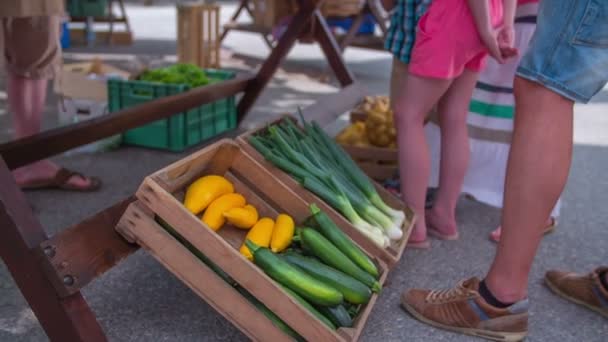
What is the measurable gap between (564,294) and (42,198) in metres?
2.40

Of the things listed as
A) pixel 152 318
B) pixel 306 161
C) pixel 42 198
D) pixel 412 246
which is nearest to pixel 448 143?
pixel 412 246

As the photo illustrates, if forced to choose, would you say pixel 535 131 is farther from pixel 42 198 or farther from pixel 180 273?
pixel 42 198

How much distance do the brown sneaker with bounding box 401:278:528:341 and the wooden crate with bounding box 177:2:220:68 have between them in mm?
5360

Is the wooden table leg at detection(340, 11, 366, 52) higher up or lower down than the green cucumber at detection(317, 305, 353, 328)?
higher up

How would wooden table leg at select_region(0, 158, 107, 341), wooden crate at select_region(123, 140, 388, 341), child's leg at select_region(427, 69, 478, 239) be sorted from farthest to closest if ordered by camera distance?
child's leg at select_region(427, 69, 478, 239) < wooden crate at select_region(123, 140, 388, 341) < wooden table leg at select_region(0, 158, 107, 341)

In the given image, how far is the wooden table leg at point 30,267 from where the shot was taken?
154 cm

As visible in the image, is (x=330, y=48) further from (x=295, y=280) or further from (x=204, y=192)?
(x=295, y=280)

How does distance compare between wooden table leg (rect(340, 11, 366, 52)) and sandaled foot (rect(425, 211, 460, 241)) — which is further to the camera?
wooden table leg (rect(340, 11, 366, 52))

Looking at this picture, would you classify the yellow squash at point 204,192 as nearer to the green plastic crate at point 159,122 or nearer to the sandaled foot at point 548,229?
the sandaled foot at point 548,229

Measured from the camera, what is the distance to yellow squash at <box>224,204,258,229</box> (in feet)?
6.59

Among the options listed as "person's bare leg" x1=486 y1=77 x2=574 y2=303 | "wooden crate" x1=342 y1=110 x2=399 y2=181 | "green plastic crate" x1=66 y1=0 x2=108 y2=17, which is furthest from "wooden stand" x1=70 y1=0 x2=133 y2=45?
"person's bare leg" x1=486 y1=77 x2=574 y2=303

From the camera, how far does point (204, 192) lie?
197cm

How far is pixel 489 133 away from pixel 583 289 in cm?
107

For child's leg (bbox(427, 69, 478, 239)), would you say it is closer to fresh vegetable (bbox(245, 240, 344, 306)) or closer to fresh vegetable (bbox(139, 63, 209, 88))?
fresh vegetable (bbox(245, 240, 344, 306))
